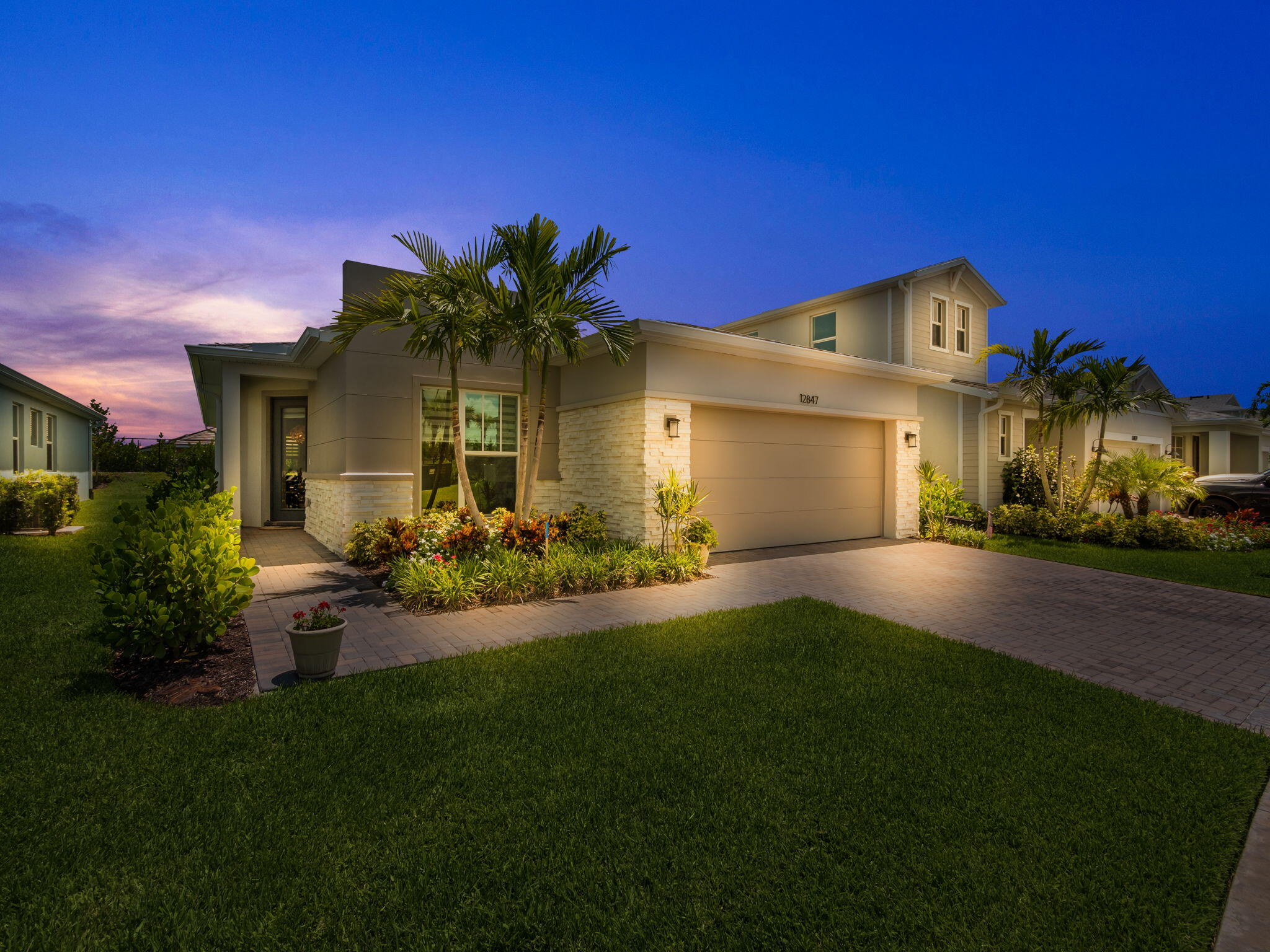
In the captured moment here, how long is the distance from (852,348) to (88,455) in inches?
1137

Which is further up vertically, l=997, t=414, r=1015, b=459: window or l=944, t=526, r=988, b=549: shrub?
l=997, t=414, r=1015, b=459: window

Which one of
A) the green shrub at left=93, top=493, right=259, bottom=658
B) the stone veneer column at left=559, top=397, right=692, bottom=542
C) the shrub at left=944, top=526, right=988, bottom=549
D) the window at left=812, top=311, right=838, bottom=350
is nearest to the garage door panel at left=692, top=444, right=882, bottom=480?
the stone veneer column at left=559, top=397, right=692, bottom=542

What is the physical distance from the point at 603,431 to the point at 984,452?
11813 mm

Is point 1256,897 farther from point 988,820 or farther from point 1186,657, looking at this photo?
point 1186,657

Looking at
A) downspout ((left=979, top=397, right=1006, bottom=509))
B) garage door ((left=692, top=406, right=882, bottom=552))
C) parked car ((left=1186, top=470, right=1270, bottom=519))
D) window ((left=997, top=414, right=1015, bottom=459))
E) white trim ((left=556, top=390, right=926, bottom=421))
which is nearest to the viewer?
white trim ((left=556, top=390, right=926, bottom=421))

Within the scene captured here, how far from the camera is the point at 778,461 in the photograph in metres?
11.3

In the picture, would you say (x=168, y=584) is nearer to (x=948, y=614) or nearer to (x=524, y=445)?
(x=524, y=445)

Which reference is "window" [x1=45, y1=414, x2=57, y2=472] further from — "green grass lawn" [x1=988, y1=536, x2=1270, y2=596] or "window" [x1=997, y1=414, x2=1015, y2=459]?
"window" [x1=997, y1=414, x2=1015, y2=459]

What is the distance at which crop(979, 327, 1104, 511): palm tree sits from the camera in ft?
42.8

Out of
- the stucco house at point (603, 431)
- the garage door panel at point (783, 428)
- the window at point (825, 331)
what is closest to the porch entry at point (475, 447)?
the stucco house at point (603, 431)

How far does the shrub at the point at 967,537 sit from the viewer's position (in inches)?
482

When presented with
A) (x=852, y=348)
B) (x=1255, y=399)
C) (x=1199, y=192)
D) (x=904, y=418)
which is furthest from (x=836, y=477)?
(x=1199, y=192)

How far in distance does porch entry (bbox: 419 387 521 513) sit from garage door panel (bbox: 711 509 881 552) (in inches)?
158

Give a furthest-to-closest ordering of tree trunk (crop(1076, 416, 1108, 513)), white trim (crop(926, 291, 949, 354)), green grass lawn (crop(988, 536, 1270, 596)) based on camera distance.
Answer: white trim (crop(926, 291, 949, 354)) → tree trunk (crop(1076, 416, 1108, 513)) → green grass lawn (crop(988, 536, 1270, 596))
